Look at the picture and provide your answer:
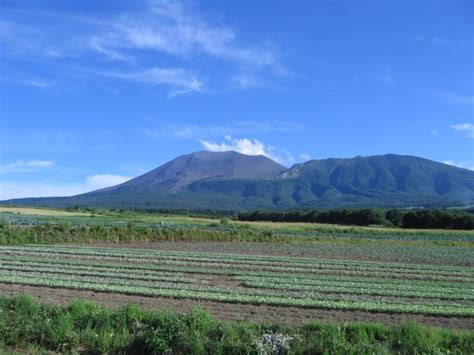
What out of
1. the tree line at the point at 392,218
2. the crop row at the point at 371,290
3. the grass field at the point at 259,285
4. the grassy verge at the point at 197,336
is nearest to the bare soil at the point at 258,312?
the grass field at the point at 259,285

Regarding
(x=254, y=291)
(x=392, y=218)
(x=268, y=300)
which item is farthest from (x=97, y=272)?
(x=392, y=218)

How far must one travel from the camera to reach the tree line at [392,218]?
8125 cm

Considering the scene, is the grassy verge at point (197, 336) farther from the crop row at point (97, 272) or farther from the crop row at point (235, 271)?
the crop row at point (235, 271)

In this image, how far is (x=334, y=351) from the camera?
9.40 m

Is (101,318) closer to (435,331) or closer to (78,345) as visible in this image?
(78,345)

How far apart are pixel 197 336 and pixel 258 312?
427cm

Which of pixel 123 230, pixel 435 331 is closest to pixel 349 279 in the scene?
pixel 435 331

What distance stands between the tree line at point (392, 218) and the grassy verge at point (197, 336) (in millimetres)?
74607

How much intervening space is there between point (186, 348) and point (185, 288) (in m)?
8.22

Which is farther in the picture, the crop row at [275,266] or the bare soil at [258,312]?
the crop row at [275,266]

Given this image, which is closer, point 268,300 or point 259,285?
point 268,300

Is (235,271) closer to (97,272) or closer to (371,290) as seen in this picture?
(97,272)

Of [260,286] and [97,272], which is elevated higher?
[97,272]

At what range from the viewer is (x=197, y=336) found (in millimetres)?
10234
